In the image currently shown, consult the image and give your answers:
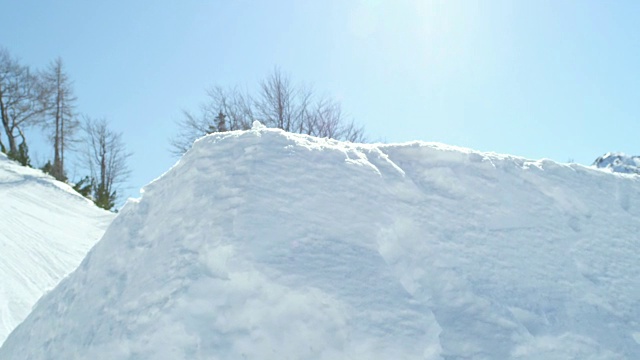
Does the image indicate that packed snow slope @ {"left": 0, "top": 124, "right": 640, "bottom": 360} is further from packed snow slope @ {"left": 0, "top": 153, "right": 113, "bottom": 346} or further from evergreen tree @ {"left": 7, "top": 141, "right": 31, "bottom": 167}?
evergreen tree @ {"left": 7, "top": 141, "right": 31, "bottom": 167}

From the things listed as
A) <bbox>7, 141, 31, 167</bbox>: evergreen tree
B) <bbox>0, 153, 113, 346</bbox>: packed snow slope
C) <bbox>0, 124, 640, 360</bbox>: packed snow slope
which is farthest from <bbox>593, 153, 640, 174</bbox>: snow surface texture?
<bbox>7, 141, 31, 167</bbox>: evergreen tree

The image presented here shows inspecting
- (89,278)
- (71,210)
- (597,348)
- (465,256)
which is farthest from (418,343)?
(71,210)

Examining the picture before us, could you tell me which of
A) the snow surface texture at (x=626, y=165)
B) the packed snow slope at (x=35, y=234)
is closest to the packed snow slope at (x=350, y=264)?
the snow surface texture at (x=626, y=165)

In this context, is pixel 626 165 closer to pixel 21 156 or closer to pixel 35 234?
pixel 35 234

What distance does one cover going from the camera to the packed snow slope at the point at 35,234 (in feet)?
28.2

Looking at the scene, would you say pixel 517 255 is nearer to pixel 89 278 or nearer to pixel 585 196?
pixel 585 196

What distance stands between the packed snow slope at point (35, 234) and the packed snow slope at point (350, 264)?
3889 mm

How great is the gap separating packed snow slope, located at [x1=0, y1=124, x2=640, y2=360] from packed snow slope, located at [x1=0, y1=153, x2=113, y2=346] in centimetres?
389

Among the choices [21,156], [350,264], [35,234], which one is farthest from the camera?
[21,156]

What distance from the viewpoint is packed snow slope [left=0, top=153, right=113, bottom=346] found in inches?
338

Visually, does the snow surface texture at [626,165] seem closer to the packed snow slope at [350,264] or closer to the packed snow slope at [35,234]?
the packed snow slope at [350,264]

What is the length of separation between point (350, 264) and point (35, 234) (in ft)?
32.3

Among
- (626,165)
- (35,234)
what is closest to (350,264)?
(626,165)

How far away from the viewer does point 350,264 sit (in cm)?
377
